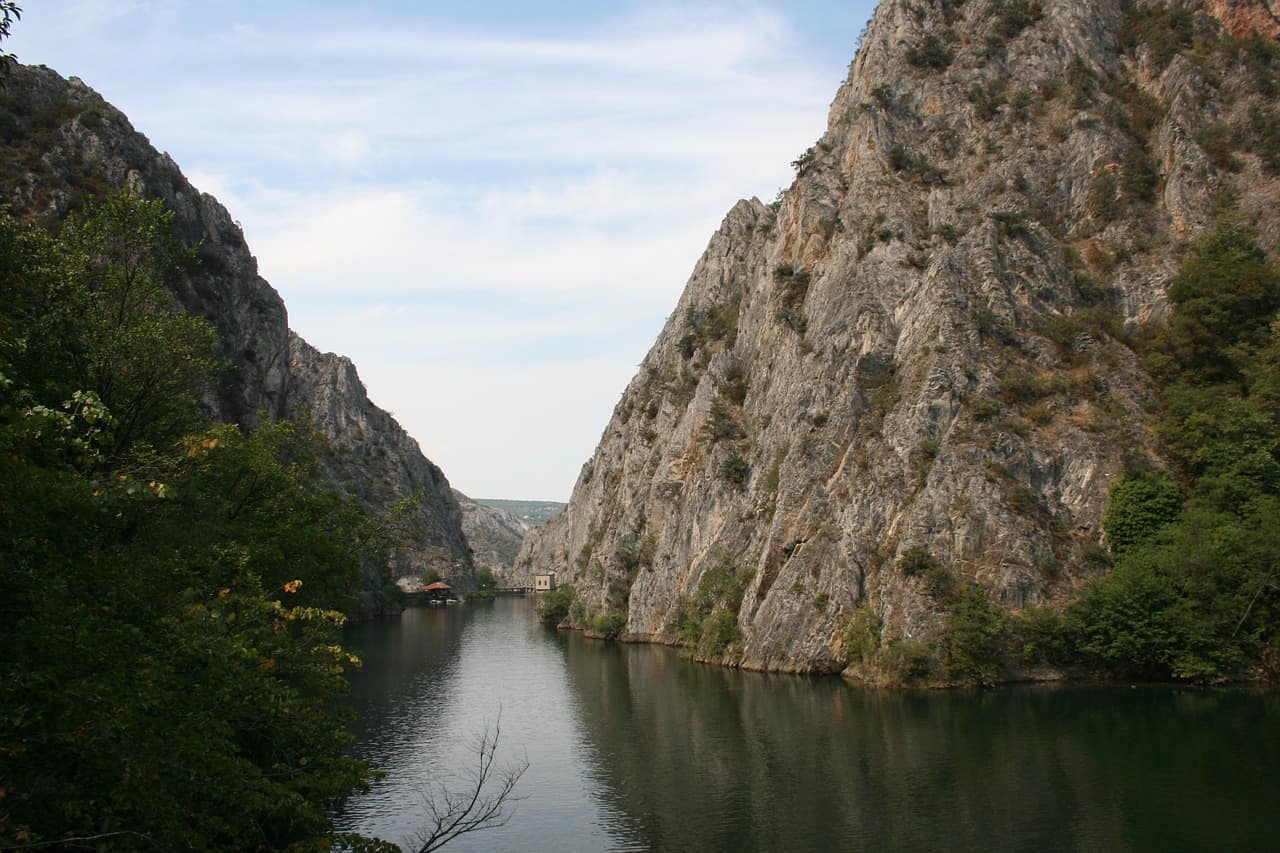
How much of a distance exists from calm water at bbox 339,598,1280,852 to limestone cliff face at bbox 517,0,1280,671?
37.2ft

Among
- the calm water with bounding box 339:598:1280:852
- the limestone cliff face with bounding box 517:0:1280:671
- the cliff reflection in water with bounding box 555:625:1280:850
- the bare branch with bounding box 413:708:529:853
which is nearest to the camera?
the cliff reflection in water with bounding box 555:625:1280:850

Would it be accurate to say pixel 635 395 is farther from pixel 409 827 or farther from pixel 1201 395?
pixel 409 827

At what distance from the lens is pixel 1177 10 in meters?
96.2

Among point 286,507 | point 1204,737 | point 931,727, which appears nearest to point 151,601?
point 286,507

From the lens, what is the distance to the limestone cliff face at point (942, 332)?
66.1 meters

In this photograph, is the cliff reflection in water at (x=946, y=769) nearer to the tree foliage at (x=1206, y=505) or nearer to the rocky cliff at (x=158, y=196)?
the tree foliage at (x=1206, y=505)

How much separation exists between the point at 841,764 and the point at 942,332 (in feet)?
146

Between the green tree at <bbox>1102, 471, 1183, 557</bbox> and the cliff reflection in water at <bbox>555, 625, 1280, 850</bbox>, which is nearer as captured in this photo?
the cliff reflection in water at <bbox>555, 625, 1280, 850</bbox>

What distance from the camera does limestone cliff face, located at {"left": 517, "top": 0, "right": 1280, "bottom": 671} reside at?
66.1 m

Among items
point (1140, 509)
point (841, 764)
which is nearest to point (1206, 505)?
point (1140, 509)

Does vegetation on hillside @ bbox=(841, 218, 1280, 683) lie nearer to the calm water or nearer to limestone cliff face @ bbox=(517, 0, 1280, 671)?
limestone cliff face @ bbox=(517, 0, 1280, 671)

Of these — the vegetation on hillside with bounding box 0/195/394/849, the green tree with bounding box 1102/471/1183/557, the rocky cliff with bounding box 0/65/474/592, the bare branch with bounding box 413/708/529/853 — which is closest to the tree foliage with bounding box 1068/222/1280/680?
the green tree with bounding box 1102/471/1183/557

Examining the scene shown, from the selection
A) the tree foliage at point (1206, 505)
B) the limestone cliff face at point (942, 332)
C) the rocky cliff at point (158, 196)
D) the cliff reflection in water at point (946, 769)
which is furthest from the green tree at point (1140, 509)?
the rocky cliff at point (158, 196)

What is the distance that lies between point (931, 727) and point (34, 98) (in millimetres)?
95742
